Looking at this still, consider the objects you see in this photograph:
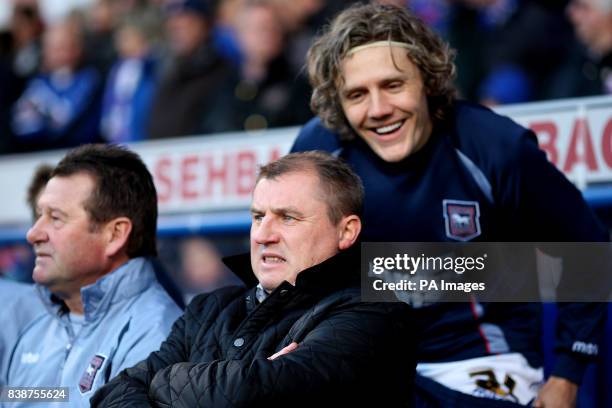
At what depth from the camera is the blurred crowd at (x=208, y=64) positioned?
520 cm

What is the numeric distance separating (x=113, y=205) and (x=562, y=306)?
1497mm

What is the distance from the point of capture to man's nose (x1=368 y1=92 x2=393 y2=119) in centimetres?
293

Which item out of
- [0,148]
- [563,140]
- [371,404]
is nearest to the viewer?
[371,404]

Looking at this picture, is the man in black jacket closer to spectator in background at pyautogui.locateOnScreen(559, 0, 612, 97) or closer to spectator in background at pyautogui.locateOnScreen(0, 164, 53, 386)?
spectator in background at pyautogui.locateOnScreen(0, 164, 53, 386)

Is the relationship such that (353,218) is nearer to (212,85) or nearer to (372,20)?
(372,20)

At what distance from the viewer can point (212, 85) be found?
6.54m

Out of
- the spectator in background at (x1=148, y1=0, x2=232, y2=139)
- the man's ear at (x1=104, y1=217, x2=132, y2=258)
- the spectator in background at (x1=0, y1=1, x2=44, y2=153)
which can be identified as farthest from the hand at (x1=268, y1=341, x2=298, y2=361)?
the spectator in background at (x1=0, y1=1, x2=44, y2=153)

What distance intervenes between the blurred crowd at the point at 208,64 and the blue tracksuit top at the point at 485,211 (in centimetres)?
135

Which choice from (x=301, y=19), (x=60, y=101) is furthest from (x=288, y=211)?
(x=60, y=101)

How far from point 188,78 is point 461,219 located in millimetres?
4079

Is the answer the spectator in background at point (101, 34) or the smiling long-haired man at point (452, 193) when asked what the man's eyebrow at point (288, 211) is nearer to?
the smiling long-haired man at point (452, 193)

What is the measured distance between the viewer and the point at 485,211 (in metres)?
2.92

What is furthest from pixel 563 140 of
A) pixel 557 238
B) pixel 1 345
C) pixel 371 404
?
pixel 1 345

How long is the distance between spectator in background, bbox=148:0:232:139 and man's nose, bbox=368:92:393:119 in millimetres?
3574
